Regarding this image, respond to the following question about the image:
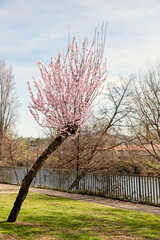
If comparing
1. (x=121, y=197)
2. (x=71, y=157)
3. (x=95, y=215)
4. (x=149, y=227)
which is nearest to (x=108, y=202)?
(x=121, y=197)

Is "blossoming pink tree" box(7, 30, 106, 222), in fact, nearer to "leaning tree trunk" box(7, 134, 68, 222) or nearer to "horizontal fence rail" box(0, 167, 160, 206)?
"leaning tree trunk" box(7, 134, 68, 222)

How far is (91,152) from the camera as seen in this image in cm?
1658

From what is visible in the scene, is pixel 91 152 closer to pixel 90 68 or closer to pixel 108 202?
pixel 108 202

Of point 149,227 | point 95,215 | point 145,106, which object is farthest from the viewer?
point 145,106

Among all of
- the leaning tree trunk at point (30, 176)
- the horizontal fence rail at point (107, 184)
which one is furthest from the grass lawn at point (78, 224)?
the horizontal fence rail at point (107, 184)

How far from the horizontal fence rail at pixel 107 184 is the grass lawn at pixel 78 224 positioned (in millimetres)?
2039

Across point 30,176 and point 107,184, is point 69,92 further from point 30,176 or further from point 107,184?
point 107,184

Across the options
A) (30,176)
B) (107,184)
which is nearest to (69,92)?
(30,176)

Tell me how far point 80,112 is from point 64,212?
3711 mm

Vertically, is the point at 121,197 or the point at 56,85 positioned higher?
the point at 56,85

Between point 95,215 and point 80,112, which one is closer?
point 80,112

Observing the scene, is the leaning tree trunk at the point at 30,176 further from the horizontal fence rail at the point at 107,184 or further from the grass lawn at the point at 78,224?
the horizontal fence rail at the point at 107,184

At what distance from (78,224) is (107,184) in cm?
590

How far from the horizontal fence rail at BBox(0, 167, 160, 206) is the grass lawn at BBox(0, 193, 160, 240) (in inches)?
80.3
